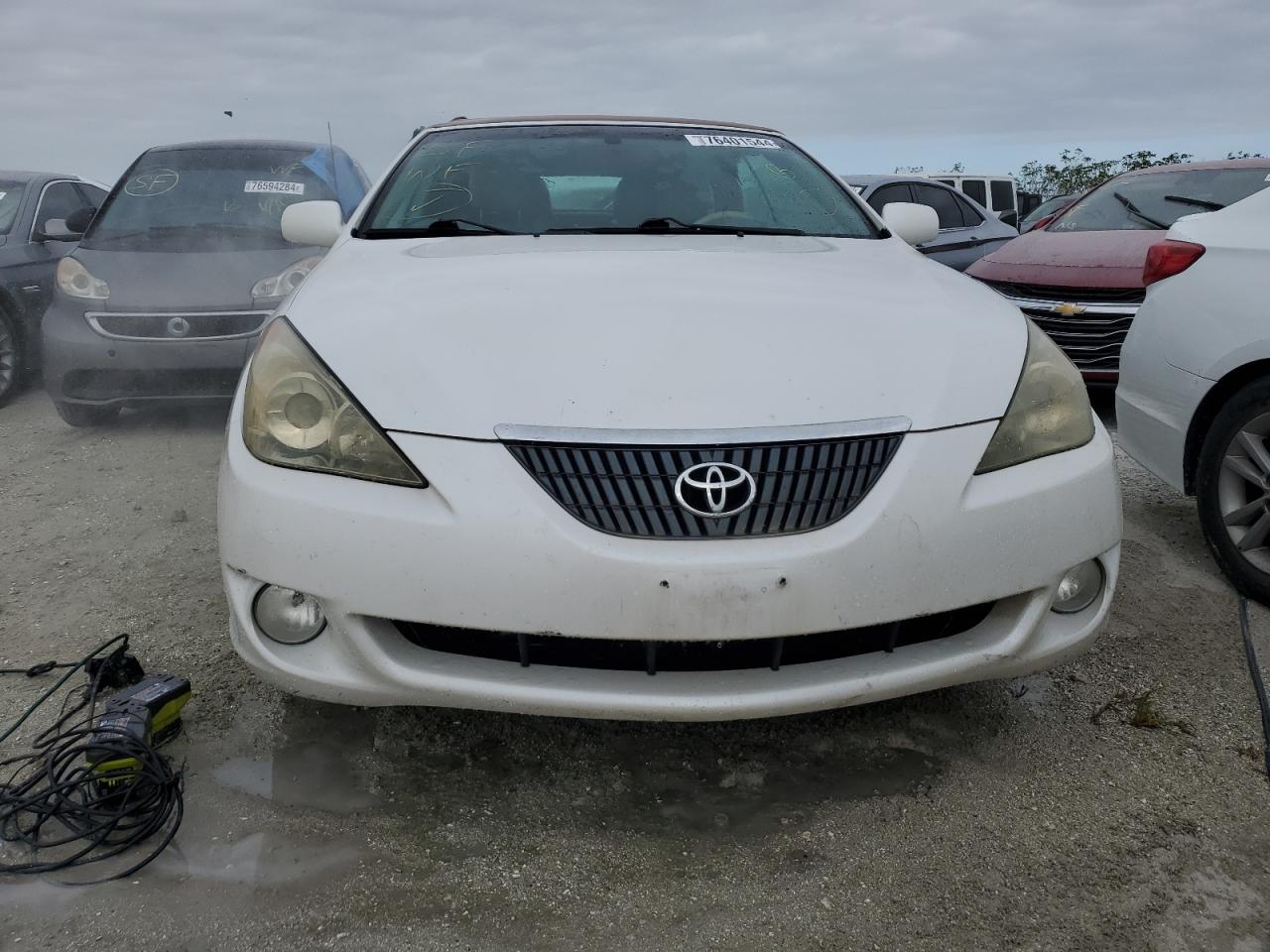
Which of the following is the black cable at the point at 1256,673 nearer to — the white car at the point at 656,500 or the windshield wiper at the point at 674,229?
the white car at the point at 656,500

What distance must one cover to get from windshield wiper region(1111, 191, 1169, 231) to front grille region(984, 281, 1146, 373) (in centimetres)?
78

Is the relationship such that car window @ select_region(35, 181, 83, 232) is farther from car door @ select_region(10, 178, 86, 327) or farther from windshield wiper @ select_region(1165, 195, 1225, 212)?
windshield wiper @ select_region(1165, 195, 1225, 212)

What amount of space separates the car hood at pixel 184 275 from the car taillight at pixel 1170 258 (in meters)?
3.91

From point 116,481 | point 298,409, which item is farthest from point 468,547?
point 116,481

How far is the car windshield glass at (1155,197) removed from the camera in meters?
6.21

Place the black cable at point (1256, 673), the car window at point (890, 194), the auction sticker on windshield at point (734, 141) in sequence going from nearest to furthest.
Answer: the black cable at point (1256, 673) < the auction sticker on windshield at point (734, 141) < the car window at point (890, 194)

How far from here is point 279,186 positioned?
5922mm

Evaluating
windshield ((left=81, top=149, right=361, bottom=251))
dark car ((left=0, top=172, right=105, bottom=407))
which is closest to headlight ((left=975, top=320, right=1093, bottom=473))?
windshield ((left=81, top=149, right=361, bottom=251))

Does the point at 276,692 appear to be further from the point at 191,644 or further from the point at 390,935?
the point at 390,935

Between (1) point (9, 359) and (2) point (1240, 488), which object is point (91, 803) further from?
(1) point (9, 359)

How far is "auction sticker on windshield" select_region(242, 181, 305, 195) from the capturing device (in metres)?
5.89

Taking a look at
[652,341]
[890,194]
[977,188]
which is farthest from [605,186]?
[977,188]

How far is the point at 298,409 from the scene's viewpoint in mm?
1991

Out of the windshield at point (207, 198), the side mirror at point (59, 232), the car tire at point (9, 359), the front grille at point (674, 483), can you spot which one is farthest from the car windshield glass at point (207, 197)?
the front grille at point (674, 483)
